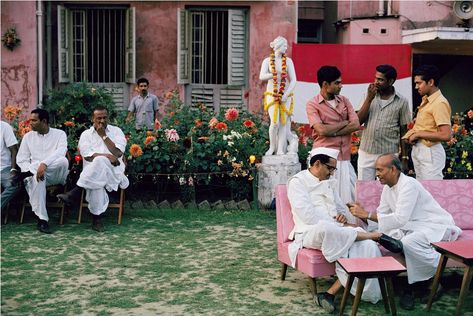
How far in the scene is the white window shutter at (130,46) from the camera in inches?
531

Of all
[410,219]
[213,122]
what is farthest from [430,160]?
[213,122]

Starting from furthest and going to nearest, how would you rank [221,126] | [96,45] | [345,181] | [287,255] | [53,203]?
[96,45] → [221,126] → [53,203] → [345,181] → [287,255]

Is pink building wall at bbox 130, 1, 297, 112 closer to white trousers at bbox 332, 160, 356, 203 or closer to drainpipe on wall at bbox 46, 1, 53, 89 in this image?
drainpipe on wall at bbox 46, 1, 53, 89

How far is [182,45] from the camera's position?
44.5 ft

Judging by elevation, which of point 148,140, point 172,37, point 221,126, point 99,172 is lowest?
point 99,172

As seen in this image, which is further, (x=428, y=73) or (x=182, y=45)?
(x=182, y=45)

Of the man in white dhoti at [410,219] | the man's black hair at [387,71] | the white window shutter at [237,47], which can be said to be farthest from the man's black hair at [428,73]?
the white window shutter at [237,47]

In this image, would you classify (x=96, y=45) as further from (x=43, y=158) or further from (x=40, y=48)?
(x=43, y=158)

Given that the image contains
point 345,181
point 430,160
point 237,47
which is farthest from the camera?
point 237,47

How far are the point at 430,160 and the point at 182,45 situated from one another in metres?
7.51

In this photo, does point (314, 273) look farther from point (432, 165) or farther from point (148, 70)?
point (148, 70)

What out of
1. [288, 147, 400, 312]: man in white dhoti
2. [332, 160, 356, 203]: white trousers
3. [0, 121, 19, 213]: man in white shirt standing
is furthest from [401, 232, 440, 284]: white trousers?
[0, 121, 19, 213]: man in white shirt standing

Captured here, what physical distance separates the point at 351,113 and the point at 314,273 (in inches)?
78.0

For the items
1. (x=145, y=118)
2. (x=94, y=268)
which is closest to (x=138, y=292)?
(x=94, y=268)
